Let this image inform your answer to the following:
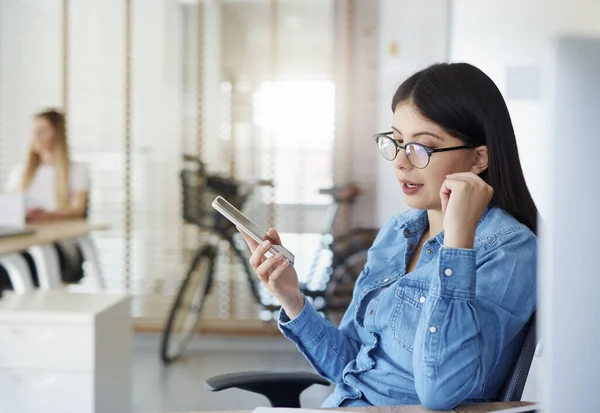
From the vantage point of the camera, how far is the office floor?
347cm

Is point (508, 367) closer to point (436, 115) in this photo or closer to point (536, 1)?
point (436, 115)

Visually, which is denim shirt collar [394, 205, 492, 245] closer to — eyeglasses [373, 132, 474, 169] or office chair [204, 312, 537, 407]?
eyeglasses [373, 132, 474, 169]

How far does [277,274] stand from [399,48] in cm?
362

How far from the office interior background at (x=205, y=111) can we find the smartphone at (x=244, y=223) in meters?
3.54

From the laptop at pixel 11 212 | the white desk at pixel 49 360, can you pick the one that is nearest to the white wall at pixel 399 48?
the laptop at pixel 11 212

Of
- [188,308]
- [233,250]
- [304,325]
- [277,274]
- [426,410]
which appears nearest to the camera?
[426,410]

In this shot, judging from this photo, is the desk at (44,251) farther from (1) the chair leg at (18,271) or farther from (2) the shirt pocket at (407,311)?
(2) the shirt pocket at (407,311)

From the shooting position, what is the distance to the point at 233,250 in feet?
14.7

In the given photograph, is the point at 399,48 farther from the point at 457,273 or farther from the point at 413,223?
the point at 457,273

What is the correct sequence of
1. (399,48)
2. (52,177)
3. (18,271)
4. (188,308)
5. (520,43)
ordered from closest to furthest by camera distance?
(520,43) → (18,271) → (52,177) → (399,48) → (188,308)

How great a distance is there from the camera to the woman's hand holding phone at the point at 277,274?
1263mm

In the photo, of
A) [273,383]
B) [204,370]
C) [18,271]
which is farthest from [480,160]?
[204,370]

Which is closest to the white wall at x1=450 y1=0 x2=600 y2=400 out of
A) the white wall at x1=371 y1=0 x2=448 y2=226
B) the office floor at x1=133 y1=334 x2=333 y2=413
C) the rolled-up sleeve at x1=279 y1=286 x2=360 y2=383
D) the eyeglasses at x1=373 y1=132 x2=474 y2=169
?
the eyeglasses at x1=373 y1=132 x2=474 y2=169

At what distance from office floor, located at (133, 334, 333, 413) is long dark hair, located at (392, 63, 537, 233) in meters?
2.31
